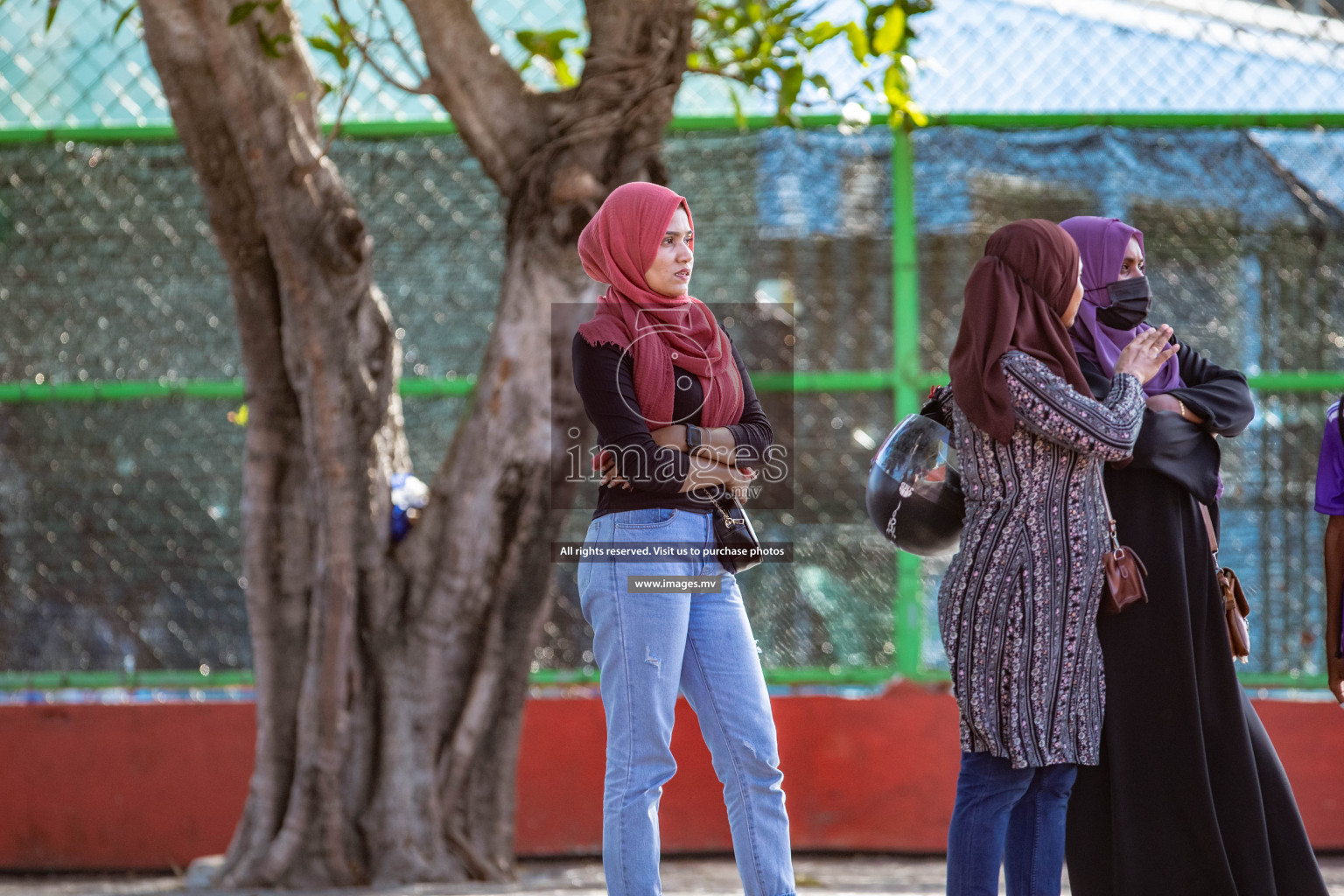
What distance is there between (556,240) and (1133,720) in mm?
1948

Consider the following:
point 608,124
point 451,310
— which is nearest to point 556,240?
point 608,124

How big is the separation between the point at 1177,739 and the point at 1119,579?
384 mm

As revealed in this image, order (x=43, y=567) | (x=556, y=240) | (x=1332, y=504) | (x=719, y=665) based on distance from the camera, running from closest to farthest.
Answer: (x=719, y=665) < (x=1332, y=504) < (x=556, y=240) < (x=43, y=567)

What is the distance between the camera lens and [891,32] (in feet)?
11.1

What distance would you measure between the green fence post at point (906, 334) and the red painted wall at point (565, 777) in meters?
0.18

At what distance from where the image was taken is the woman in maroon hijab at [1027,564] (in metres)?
2.67

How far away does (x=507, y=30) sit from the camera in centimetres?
473

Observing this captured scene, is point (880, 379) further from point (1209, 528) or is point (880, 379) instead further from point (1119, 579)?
point (1119, 579)

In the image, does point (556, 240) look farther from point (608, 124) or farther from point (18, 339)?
point (18, 339)

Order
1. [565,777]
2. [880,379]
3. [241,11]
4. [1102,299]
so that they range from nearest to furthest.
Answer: [1102,299] < [241,11] < [565,777] < [880,379]

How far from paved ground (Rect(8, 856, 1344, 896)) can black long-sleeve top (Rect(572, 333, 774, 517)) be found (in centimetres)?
154

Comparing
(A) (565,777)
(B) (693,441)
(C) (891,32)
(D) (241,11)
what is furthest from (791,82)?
(A) (565,777)

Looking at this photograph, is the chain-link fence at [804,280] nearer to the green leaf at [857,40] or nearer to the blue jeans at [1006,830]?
the green leaf at [857,40]

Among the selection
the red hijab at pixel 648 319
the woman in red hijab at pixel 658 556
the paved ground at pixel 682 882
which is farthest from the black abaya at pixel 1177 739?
the paved ground at pixel 682 882
